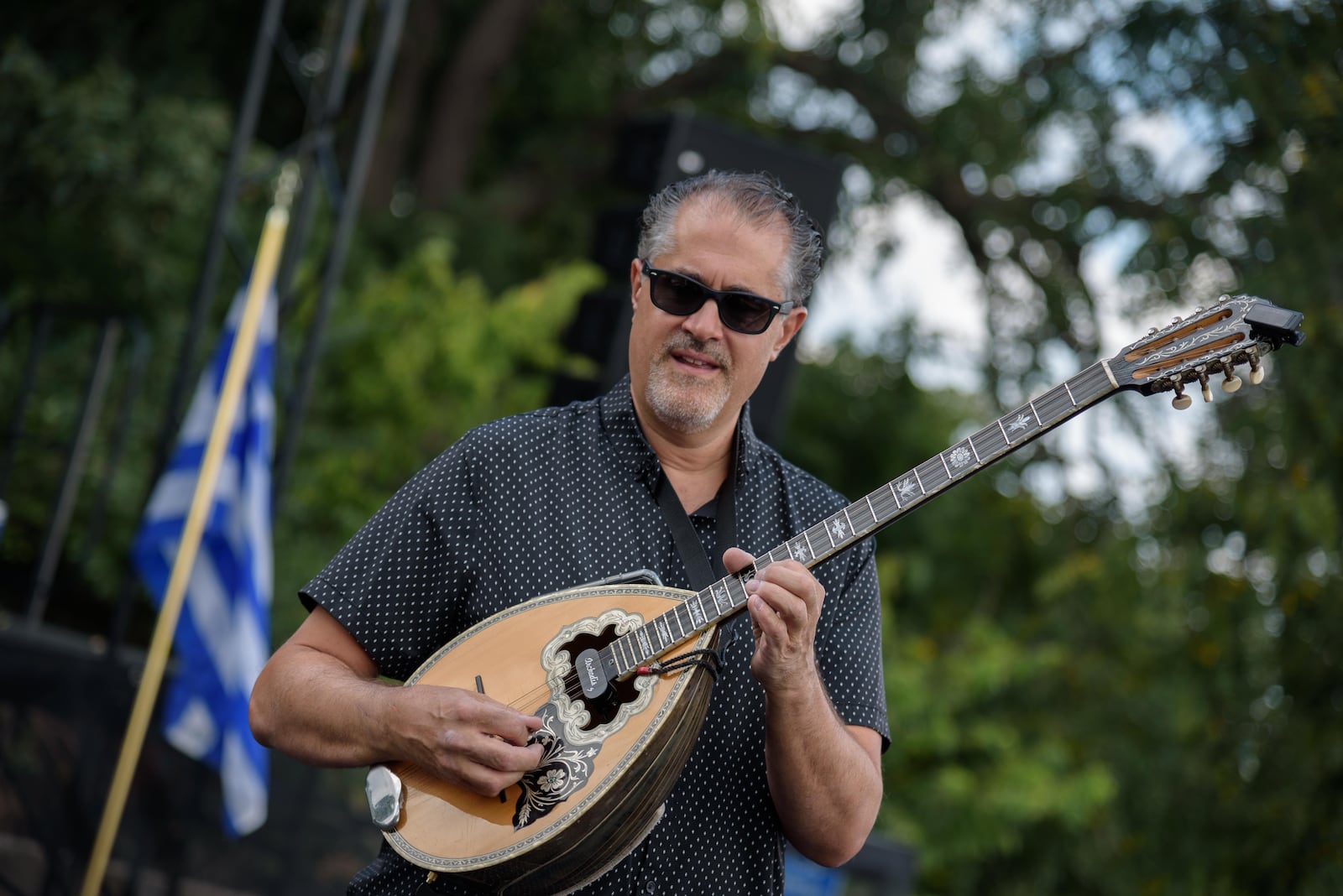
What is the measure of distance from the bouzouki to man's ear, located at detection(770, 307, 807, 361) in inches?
17.2

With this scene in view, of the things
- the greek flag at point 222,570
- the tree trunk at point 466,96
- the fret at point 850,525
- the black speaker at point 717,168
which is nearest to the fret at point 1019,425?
the fret at point 850,525

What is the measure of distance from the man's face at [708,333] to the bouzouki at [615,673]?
0.29 metres

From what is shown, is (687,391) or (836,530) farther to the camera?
(687,391)

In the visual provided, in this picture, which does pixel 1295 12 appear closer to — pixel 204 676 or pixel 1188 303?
pixel 1188 303

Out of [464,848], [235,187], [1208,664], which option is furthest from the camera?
[1208,664]

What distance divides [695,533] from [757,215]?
542mm

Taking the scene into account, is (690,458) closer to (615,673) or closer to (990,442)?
(615,673)

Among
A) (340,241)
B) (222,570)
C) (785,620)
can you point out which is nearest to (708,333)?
(785,620)

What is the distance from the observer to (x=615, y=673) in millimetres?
2010

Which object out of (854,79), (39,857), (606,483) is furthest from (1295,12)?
(39,857)

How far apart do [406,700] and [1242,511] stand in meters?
6.58

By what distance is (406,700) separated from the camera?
192cm

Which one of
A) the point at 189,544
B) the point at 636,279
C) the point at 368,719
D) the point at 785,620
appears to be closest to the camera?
the point at 785,620

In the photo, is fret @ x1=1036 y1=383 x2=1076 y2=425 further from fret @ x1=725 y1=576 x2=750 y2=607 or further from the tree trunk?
the tree trunk
